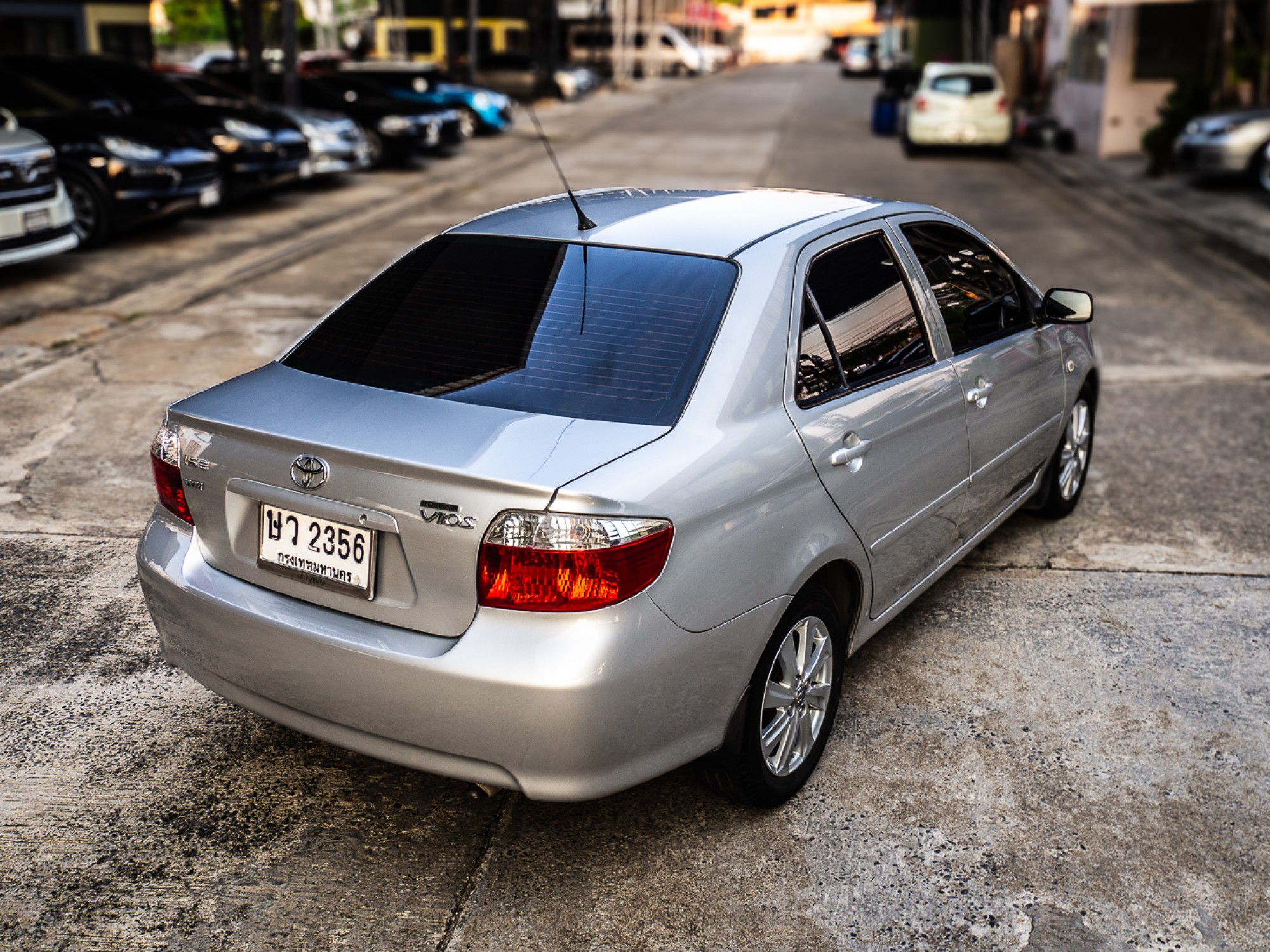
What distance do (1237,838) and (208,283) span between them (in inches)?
384

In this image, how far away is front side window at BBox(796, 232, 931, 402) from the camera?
3.47 meters

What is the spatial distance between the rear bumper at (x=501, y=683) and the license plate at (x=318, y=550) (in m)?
0.09

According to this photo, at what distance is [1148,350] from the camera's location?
900cm

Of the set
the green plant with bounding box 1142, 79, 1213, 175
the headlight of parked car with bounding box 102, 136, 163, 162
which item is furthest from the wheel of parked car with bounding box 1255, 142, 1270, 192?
the headlight of parked car with bounding box 102, 136, 163, 162

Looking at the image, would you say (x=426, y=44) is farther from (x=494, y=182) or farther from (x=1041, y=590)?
(x=1041, y=590)

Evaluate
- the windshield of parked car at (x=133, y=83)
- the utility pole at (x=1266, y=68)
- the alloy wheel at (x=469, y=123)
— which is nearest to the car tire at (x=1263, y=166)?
the utility pole at (x=1266, y=68)

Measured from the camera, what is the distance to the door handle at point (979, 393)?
416 cm

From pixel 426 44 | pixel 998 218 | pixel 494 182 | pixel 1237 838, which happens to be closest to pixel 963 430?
pixel 1237 838

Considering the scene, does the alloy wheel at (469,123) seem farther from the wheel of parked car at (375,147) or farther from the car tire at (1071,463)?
the car tire at (1071,463)

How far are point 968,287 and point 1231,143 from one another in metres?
14.4

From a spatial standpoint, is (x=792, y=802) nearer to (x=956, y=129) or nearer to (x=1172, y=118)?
(x=1172, y=118)

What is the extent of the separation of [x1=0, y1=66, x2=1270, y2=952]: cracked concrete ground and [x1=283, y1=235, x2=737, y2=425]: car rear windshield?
1.15 metres

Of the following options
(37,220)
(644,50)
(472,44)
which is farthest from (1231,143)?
(644,50)

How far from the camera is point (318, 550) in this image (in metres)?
2.97
